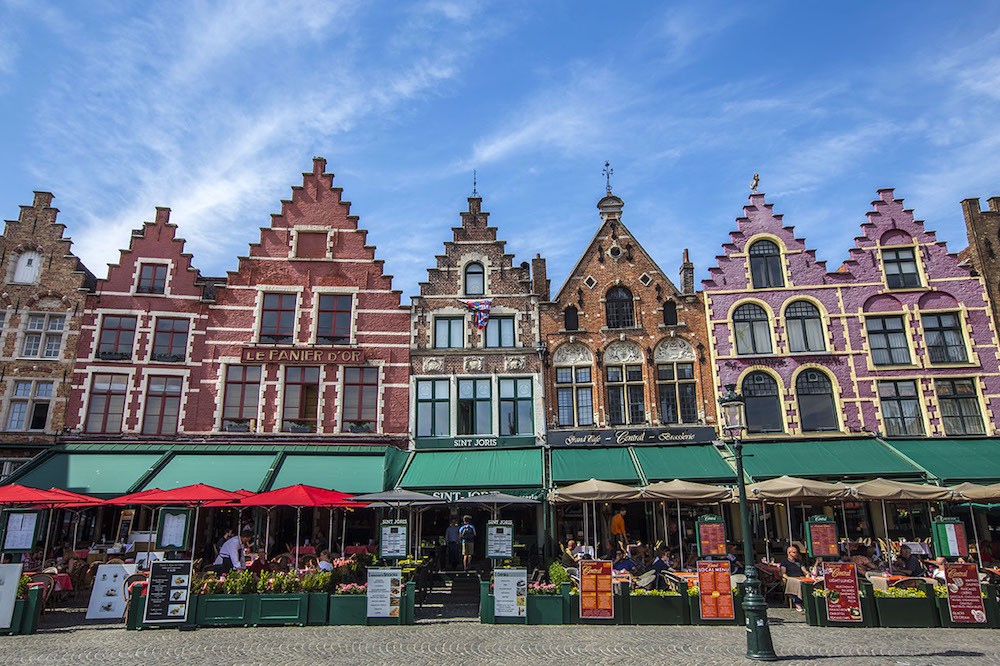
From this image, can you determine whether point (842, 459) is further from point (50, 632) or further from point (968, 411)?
point (50, 632)

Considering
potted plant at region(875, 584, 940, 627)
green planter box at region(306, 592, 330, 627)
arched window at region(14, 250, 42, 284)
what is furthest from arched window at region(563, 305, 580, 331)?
arched window at region(14, 250, 42, 284)

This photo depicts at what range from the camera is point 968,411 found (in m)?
22.8

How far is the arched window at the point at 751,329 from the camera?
78.7 ft

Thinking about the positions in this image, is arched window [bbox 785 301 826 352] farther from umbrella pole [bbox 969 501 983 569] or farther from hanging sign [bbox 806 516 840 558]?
hanging sign [bbox 806 516 840 558]

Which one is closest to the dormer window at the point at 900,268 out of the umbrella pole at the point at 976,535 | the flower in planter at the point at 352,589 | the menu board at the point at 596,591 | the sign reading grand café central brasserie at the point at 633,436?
the umbrella pole at the point at 976,535

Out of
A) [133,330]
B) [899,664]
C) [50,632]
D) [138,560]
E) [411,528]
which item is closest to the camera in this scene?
[899,664]

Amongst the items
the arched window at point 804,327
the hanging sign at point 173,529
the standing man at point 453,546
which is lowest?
the standing man at point 453,546

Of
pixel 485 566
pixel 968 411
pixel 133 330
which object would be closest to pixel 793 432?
pixel 968 411

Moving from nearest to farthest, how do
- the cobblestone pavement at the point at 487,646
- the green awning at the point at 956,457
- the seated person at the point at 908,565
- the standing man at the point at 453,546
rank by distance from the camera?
1. the cobblestone pavement at the point at 487,646
2. the seated person at the point at 908,565
3. the standing man at the point at 453,546
4. the green awning at the point at 956,457

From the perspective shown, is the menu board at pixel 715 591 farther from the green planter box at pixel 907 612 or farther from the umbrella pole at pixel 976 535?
the umbrella pole at pixel 976 535

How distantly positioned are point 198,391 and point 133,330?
3401 mm

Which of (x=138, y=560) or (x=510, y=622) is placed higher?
(x=138, y=560)

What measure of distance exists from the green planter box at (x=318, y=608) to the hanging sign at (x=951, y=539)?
1384cm

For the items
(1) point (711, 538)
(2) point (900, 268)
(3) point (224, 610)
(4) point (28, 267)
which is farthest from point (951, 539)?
(4) point (28, 267)
